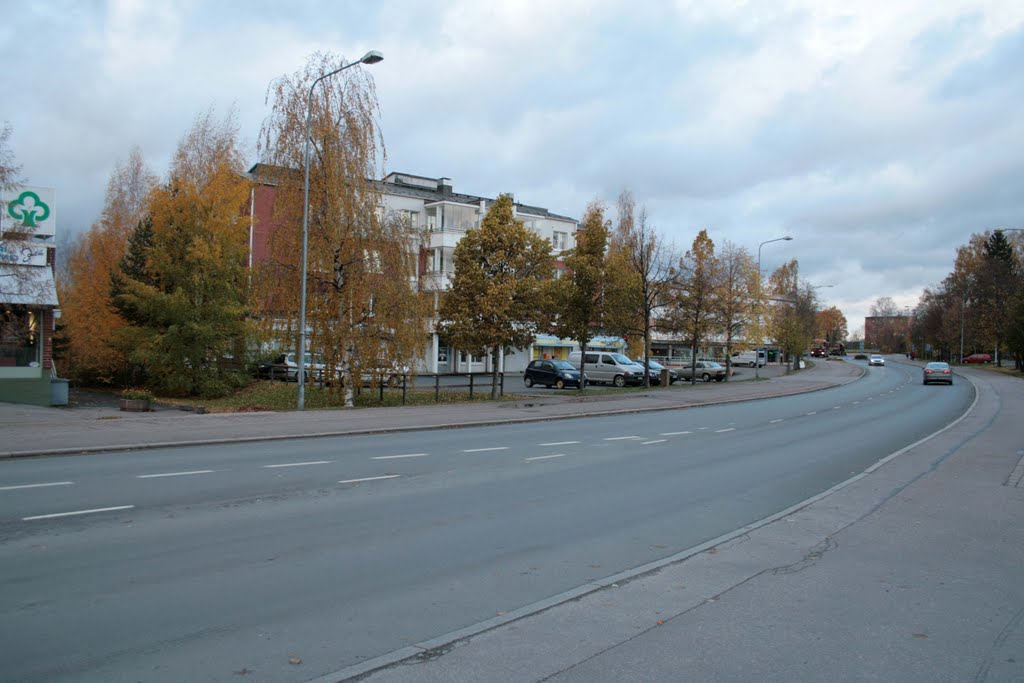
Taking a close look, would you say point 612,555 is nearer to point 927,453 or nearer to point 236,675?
point 236,675

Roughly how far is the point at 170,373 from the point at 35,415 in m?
9.24

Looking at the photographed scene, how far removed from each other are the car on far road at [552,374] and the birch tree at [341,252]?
15502 millimetres

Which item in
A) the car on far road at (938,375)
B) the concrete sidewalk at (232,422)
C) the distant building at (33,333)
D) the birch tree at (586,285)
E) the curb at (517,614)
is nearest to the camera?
the curb at (517,614)

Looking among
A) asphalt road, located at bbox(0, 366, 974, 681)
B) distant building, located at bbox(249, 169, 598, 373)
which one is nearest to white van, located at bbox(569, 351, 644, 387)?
distant building, located at bbox(249, 169, 598, 373)

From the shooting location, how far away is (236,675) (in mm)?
4223

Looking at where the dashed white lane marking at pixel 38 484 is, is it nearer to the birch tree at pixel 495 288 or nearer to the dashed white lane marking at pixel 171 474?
the dashed white lane marking at pixel 171 474

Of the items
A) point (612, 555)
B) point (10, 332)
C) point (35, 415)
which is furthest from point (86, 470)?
point (10, 332)

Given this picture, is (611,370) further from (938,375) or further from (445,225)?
(938,375)

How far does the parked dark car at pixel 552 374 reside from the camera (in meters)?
39.9

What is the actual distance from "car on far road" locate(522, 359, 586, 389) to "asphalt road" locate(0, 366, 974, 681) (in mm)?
24284

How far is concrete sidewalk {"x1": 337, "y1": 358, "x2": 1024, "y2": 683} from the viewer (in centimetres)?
439

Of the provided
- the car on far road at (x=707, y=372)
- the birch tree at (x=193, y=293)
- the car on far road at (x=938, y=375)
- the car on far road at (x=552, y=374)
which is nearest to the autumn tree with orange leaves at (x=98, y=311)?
the birch tree at (x=193, y=293)

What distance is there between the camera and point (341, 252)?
25438 mm

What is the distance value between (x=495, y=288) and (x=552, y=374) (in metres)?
13.4
